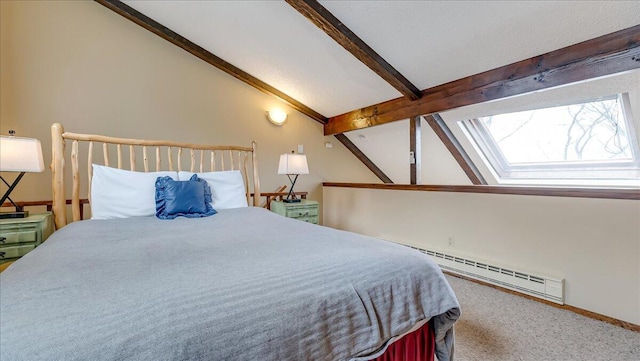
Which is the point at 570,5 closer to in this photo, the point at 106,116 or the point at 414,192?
the point at 414,192

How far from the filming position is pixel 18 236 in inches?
74.5

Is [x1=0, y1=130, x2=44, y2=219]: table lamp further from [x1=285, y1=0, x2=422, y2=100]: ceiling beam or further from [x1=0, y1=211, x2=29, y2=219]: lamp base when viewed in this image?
[x1=285, y1=0, x2=422, y2=100]: ceiling beam

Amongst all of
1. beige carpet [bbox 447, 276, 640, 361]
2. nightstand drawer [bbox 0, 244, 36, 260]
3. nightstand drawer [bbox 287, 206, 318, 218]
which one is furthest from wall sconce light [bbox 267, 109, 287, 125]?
beige carpet [bbox 447, 276, 640, 361]

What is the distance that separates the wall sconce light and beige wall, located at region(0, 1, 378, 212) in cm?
8

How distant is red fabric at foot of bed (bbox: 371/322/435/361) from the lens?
113 centimetres

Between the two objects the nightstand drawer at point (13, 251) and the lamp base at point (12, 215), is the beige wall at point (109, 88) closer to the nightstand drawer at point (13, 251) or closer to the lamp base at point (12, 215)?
the lamp base at point (12, 215)

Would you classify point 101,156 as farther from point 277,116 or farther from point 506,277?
point 506,277

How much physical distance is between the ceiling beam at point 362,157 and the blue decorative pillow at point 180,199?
2793 millimetres

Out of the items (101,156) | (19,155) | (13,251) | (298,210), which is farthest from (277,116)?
(13,251)

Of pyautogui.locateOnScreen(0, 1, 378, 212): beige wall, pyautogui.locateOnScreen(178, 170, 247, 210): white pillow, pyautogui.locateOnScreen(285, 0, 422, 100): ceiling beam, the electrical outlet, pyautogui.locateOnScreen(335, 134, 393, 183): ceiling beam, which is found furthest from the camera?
pyautogui.locateOnScreen(335, 134, 393, 183): ceiling beam

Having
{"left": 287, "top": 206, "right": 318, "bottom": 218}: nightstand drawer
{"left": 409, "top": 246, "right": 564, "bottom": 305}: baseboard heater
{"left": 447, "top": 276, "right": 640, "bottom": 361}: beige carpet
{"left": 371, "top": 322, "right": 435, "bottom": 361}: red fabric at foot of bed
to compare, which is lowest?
{"left": 447, "top": 276, "right": 640, "bottom": 361}: beige carpet

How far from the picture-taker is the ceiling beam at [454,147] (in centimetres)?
330

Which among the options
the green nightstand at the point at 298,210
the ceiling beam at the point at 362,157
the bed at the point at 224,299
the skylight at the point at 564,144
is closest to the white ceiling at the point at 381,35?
the ceiling beam at the point at 362,157

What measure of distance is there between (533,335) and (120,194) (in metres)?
2.96
